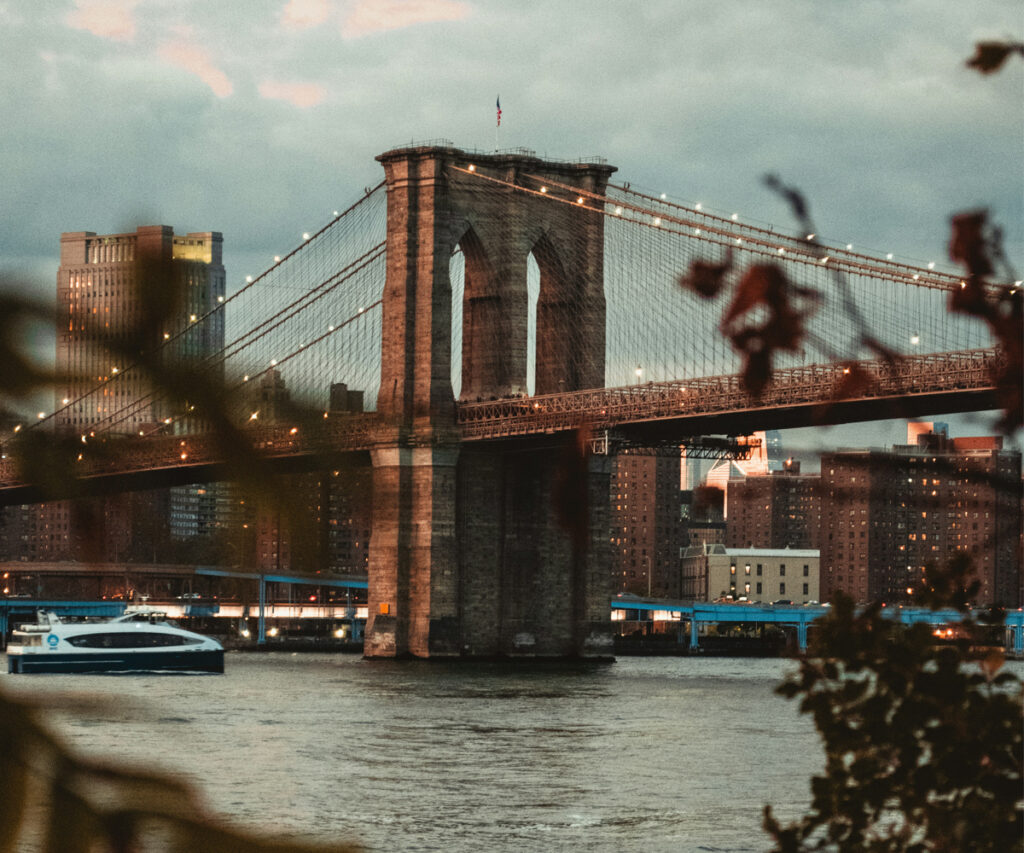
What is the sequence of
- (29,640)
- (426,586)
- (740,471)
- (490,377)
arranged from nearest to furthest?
(740,471) < (29,640) < (426,586) < (490,377)

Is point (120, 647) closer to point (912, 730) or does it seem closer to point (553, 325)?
point (553, 325)

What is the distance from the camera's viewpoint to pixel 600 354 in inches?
2450

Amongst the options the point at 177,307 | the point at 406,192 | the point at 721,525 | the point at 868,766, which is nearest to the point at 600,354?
the point at 406,192

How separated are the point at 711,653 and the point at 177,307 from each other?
92635mm

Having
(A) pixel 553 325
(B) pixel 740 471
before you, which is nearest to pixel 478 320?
(A) pixel 553 325

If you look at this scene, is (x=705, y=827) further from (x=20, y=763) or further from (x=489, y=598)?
(x=489, y=598)

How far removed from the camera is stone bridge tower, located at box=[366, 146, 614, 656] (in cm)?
5812

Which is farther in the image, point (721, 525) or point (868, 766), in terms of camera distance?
point (721, 525)

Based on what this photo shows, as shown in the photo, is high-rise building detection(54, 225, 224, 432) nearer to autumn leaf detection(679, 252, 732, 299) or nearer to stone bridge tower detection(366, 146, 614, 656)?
autumn leaf detection(679, 252, 732, 299)

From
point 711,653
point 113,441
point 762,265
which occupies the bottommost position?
point 711,653

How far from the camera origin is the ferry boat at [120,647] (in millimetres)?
48625

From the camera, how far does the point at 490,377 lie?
60812 mm

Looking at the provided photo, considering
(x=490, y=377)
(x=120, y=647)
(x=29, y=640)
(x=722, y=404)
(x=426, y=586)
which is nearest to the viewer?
(x=29, y=640)

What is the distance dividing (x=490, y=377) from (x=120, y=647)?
1711 cm
